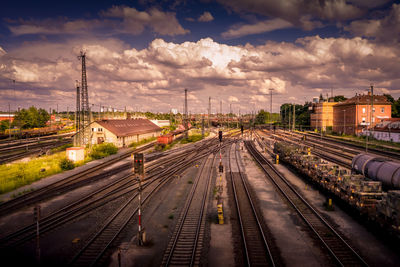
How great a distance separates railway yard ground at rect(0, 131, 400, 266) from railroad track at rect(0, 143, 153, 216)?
97 millimetres

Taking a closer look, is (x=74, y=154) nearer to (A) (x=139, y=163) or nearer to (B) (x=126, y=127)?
(B) (x=126, y=127)

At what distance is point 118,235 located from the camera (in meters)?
14.4

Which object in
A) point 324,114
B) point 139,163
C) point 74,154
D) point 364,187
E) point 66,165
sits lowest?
point 66,165

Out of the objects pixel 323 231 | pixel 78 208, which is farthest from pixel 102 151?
pixel 323 231

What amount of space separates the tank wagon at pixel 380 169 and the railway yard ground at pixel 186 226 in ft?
11.5

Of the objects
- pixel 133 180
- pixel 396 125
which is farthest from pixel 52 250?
pixel 396 125

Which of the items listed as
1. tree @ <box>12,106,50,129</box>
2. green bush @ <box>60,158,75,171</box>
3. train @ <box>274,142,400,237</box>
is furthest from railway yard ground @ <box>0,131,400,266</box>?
tree @ <box>12,106,50,129</box>

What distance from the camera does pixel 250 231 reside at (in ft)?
49.3

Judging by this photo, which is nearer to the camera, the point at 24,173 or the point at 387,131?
the point at 24,173

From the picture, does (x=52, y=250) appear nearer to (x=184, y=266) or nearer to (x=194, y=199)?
(x=184, y=266)

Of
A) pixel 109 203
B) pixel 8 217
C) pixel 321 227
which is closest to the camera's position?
pixel 321 227

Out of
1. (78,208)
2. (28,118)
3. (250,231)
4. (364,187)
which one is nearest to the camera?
(250,231)

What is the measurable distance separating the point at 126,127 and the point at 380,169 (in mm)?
49995

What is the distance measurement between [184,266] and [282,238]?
581cm
